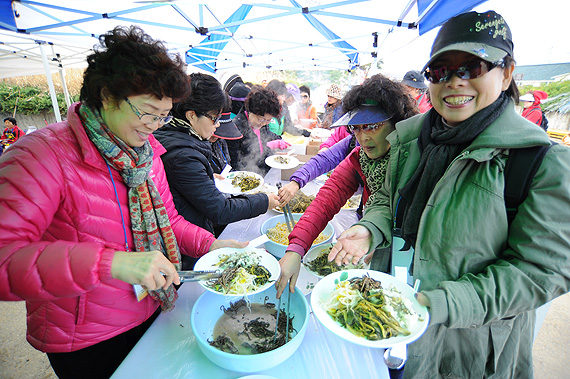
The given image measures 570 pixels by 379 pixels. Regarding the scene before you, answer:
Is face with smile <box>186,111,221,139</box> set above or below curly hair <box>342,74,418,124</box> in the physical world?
below

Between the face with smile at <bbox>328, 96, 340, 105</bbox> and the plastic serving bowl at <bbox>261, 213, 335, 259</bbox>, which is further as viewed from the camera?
the face with smile at <bbox>328, 96, 340, 105</bbox>

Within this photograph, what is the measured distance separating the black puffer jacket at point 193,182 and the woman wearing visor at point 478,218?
4.69ft

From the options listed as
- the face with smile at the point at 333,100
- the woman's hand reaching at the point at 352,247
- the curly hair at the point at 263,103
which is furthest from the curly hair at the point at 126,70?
the face with smile at the point at 333,100

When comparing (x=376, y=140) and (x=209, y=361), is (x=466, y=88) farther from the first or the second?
(x=209, y=361)

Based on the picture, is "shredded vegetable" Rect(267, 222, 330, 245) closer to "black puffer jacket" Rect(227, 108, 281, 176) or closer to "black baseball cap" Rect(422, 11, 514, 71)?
"black baseball cap" Rect(422, 11, 514, 71)

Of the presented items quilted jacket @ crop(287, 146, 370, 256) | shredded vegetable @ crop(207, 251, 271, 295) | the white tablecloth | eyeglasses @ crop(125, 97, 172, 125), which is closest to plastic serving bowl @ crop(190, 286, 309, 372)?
the white tablecloth

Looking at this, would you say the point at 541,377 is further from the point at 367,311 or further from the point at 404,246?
the point at 367,311

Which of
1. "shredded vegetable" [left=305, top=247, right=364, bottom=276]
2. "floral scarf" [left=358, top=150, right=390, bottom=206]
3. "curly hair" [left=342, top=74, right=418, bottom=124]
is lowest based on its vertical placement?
"shredded vegetable" [left=305, top=247, right=364, bottom=276]

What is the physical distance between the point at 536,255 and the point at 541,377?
9.56 feet

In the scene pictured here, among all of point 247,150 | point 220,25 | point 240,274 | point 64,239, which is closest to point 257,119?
point 247,150

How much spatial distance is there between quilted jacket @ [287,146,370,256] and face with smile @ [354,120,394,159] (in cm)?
22

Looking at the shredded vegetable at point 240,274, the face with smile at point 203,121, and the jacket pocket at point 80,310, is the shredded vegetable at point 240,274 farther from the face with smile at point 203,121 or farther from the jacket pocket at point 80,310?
the face with smile at point 203,121

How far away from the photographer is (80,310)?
4.29 ft

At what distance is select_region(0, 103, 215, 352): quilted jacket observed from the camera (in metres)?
1.00
